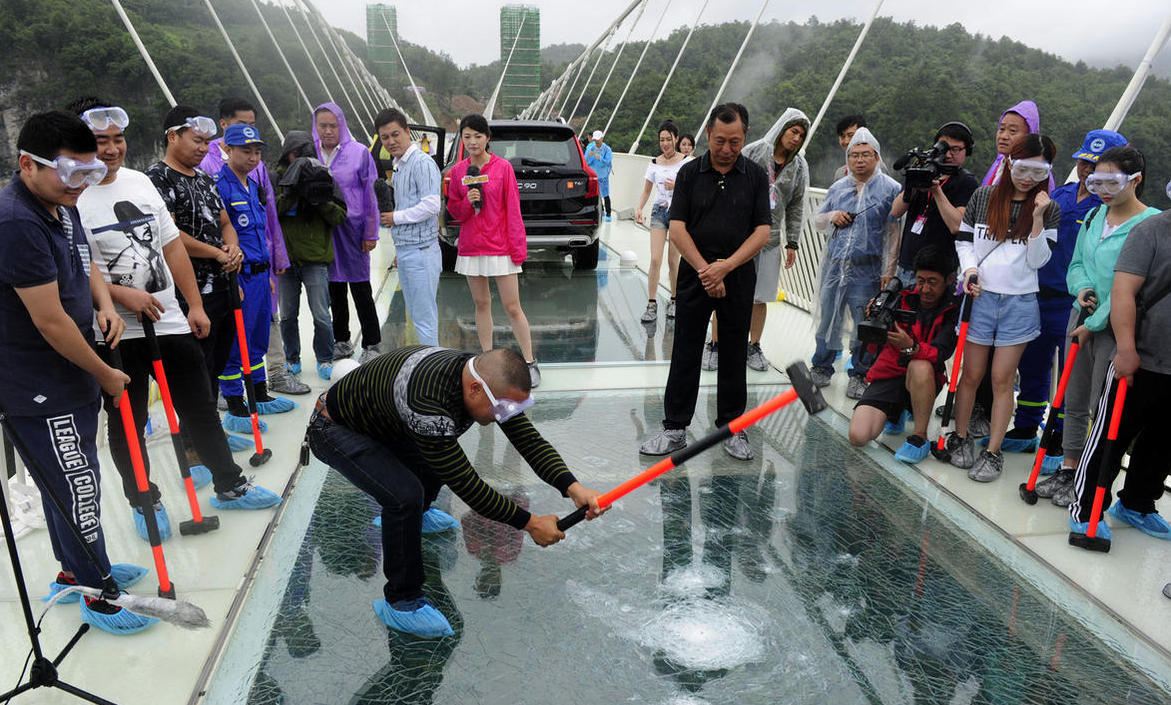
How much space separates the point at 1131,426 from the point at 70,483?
374cm

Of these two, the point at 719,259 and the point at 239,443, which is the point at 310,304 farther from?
the point at 719,259

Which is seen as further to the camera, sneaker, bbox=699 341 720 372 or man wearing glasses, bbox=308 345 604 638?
sneaker, bbox=699 341 720 372

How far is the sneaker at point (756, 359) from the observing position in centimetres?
512

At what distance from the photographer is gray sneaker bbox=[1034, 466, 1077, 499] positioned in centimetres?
334

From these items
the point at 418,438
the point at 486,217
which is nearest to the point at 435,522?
the point at 418,438

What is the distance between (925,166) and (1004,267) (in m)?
0.68

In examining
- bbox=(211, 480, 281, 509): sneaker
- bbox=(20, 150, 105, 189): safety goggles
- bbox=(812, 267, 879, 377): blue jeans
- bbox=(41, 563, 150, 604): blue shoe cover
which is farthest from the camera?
bbox=(812, 267, 879, 377): blue jeans

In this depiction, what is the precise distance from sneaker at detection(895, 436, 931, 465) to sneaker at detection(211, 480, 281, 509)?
2917 mm

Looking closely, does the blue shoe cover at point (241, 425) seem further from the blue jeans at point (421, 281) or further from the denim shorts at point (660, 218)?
the denim shorts at point (660, 218)

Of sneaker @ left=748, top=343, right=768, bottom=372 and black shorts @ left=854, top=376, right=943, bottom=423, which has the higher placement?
black shorts @ left=854, top=376, right=943, bottom=423

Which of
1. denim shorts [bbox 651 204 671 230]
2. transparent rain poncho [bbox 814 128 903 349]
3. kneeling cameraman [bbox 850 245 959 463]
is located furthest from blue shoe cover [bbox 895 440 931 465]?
denim shorts [bbox 651 204 671 230]

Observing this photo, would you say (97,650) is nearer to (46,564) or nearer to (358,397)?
(46,564)

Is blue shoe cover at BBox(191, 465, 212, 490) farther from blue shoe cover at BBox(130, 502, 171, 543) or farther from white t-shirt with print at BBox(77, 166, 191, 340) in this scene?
white t-shirt with print at BBox(77, 166, 191, 340)

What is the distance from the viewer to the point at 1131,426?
3.01 metres
